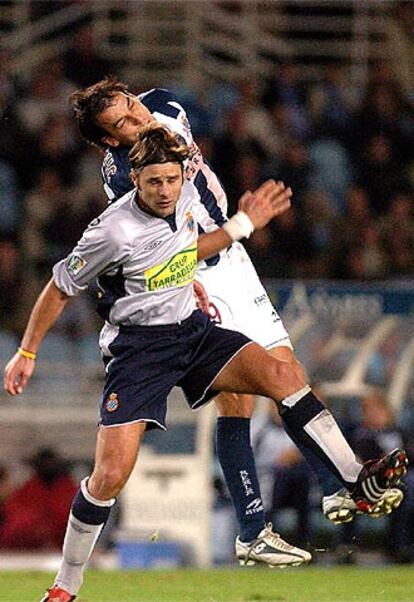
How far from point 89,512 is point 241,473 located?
95 cm

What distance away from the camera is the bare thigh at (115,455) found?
8.19m

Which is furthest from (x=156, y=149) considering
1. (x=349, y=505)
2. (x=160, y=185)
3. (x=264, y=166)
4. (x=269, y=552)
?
(x=264, y=166)

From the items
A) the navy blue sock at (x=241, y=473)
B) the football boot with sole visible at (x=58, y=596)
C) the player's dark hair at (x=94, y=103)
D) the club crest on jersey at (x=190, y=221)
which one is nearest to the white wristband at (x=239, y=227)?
the club crest on jersey at (x=190, y=221)

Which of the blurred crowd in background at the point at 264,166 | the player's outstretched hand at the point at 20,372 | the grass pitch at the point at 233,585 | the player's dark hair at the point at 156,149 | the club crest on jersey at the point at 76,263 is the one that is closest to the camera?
the player's dark hair at the point at 156,149

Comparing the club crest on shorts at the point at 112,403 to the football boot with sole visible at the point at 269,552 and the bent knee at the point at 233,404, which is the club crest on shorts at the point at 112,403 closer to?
the bent knee at the point at 233,404

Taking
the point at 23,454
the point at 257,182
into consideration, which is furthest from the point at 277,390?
the point at 257,182

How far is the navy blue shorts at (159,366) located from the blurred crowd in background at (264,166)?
6635mm

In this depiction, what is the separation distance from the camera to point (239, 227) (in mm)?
8453

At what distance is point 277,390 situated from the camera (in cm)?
841

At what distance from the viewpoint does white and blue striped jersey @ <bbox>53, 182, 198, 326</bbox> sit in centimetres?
822

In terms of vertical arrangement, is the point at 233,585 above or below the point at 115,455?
below

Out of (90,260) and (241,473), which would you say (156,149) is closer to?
(90,260)

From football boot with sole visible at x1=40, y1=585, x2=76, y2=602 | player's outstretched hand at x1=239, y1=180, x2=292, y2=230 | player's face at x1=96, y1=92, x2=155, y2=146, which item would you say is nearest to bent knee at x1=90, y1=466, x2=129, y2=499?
football boot with sole visible at x1=40, y1=585, x2=76, y2=602

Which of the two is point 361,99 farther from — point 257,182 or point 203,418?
point 203,418
